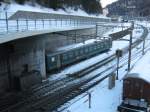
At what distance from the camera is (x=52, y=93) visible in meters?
22.3

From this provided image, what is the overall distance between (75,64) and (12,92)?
40.6ft

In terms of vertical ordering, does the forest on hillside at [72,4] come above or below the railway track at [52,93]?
above

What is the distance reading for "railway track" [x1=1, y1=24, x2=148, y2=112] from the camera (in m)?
19.2

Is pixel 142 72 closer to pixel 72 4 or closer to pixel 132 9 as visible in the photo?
pixel 72 4

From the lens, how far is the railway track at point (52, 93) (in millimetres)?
19219

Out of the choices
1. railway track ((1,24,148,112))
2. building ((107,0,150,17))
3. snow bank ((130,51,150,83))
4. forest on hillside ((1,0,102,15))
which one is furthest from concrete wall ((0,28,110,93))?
building ((107,0,150,17))

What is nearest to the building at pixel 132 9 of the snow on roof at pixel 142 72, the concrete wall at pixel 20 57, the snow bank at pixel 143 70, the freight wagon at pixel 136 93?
the concrete wall at pixel 20 57

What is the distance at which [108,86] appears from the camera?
2375 centimetres

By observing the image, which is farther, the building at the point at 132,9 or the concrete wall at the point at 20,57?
the building at the point at 132,9

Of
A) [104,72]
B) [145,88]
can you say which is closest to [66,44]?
[104,72]

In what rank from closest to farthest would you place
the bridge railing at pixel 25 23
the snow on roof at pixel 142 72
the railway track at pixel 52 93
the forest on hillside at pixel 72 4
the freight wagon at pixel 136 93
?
the freight wagon at pixel 136 93, the snow on roof at pixel 142 72, the railway track at pixel 52 93, the bridge railing at pixel 25 23, the forest on hillside at pixel 72 4

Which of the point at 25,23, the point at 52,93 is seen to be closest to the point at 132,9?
the point at 25,23

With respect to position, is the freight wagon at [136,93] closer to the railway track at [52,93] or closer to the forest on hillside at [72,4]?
the railway track at [52,93]

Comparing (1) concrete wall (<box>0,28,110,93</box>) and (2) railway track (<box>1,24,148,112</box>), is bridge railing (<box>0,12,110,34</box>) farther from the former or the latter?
(2) railway track (<box>1,24,148,112</box>)
